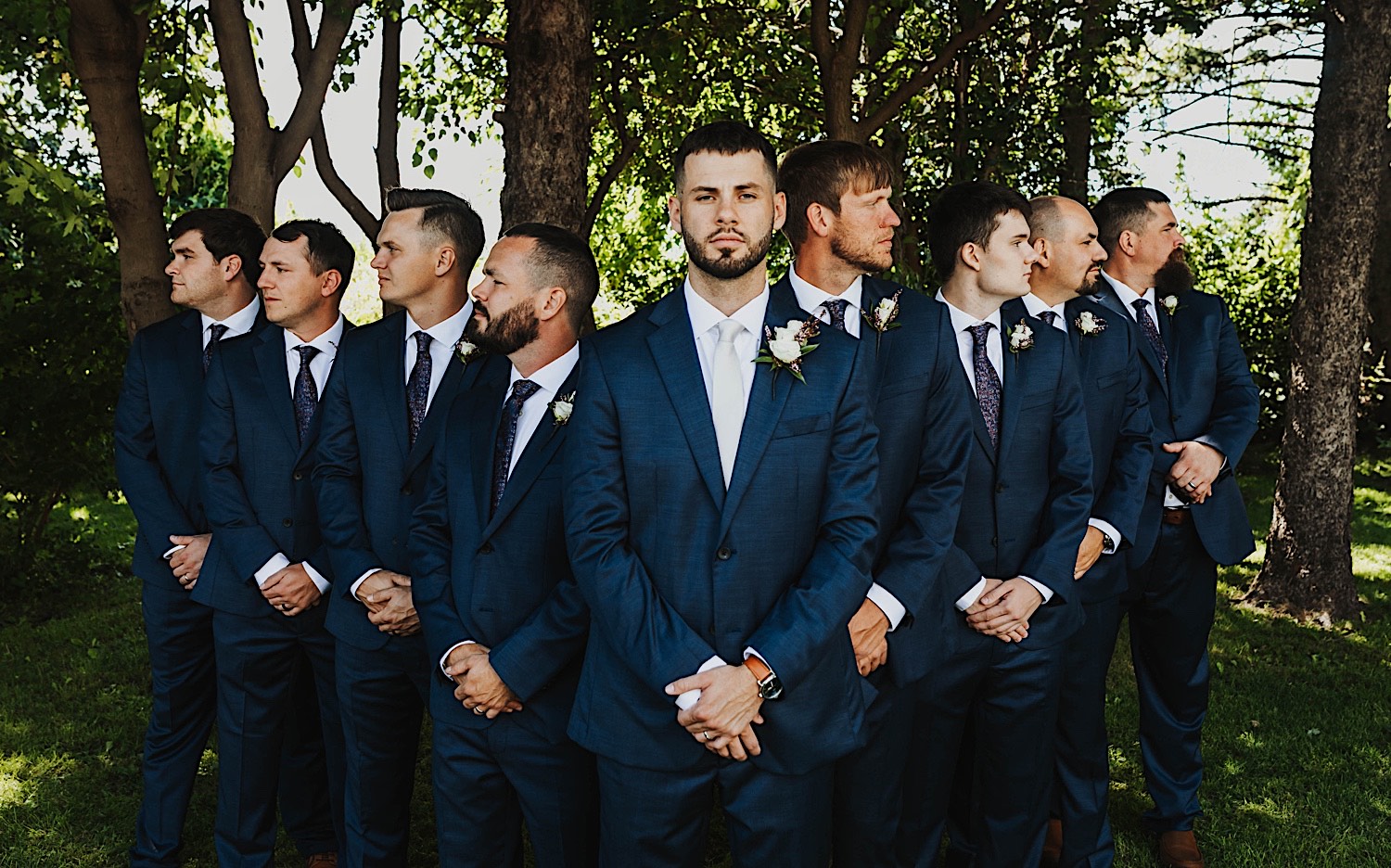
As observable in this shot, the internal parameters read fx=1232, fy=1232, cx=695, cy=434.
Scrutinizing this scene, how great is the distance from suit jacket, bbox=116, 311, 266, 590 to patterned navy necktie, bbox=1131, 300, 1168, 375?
10.2 feet

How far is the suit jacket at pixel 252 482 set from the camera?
392cm

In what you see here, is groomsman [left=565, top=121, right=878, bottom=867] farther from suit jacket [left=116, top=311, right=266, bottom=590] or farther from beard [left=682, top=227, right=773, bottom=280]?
suit jacket [left=116, top=311, right=266, bottom=590]

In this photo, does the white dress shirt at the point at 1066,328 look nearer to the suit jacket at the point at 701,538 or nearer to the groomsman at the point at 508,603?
the suit jacket at the point at 701,538

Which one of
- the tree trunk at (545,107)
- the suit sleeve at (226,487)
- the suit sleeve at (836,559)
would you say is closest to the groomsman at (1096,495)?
the suit sleeve at (836,559)

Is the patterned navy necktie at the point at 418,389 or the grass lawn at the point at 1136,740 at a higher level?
the patterned navy necktie at the point at 418,389

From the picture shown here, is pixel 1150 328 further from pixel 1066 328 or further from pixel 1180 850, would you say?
pixel 1180 850

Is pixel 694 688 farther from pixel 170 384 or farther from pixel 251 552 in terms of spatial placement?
pixel 170 384

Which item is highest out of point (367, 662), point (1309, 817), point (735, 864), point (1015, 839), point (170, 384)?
point (170, 384)

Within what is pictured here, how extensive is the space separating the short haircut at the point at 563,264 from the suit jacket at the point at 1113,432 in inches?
62.2

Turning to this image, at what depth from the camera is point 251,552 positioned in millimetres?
3861

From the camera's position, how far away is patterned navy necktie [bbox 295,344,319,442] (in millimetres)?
4004

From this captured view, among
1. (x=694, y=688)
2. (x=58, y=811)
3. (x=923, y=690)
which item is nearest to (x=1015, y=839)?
(x=923, y=690)

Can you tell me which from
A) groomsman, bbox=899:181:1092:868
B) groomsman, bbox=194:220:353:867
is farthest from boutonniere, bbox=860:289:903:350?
groomsman, bbox=194:220:353:867

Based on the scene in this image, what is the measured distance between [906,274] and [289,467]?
4591 millimetres
